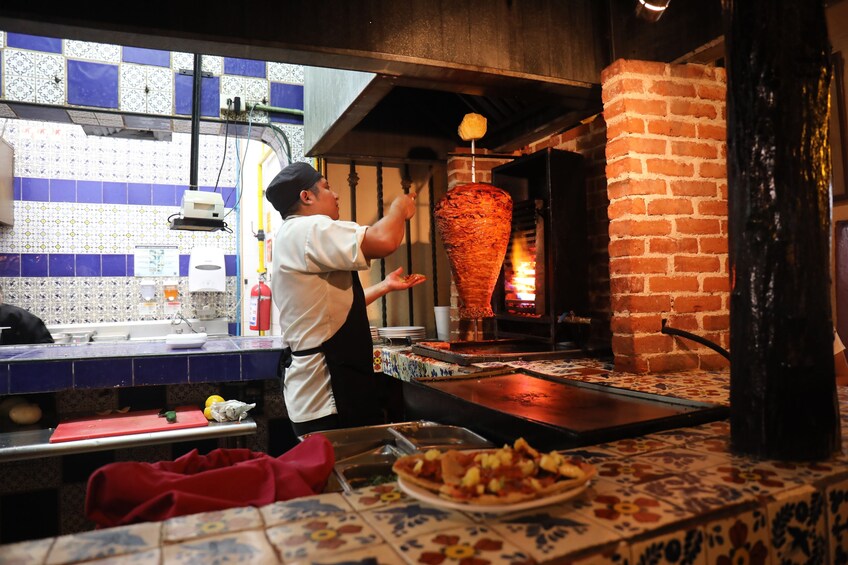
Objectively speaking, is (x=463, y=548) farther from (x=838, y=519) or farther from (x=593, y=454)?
(x=838, y=519)

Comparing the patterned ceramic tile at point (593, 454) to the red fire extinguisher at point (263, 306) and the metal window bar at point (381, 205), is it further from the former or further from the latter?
the red fire extinguisher at point (263, 306)

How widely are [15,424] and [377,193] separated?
2.79m

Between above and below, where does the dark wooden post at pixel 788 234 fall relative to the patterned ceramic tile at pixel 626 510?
above

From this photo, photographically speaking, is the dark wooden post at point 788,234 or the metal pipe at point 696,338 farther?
the metal pipe at point 696,338

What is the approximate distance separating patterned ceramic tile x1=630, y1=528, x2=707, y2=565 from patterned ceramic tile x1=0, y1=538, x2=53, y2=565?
3.06ft

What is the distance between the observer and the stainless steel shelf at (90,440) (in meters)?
2.88

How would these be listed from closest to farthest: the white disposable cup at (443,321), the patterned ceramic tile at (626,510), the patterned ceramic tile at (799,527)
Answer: the patterned ceramic tile at (626,510) → the patterned ceramic tile at (799,527) → the white disposable cup at (443,321)

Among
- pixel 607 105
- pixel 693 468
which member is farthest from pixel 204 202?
pixel 693 468

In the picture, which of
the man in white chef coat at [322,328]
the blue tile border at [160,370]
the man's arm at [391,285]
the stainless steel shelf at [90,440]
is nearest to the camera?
the man in white chef coat at [322,328]

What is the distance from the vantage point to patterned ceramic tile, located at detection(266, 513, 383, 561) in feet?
2.85

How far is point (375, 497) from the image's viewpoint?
1115 millimetres

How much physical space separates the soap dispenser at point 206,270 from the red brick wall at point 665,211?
20.3 feet

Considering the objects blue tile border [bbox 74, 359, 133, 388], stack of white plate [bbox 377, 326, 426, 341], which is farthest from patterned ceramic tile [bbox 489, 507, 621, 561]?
blue tile border [bbox 74, 359, 133, 388]

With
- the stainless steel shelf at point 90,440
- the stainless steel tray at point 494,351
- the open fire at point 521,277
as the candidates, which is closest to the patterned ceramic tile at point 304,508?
the stainless steel tray at point 494,351
